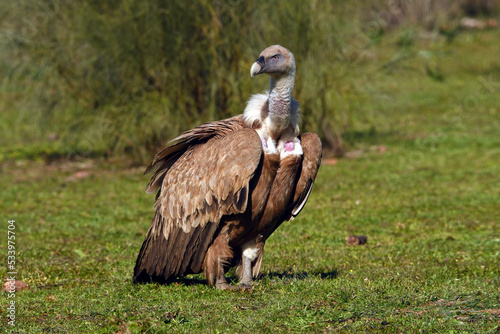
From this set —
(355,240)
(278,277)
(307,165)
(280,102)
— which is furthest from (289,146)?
(355,240)

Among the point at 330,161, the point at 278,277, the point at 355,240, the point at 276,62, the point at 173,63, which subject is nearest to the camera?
the point at 276,62

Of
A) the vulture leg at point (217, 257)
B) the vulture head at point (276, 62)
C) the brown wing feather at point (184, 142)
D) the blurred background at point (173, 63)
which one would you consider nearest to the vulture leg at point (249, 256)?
the vulture leg at point (217, 257)

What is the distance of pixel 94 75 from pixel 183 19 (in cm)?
242

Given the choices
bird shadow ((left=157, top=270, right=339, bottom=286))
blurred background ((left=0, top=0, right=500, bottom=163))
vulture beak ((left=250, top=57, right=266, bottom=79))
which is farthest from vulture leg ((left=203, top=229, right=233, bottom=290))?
blurred background ((left=0, top=0, right=500, bottom=163))

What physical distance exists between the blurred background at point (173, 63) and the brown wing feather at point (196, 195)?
7336 millimetres

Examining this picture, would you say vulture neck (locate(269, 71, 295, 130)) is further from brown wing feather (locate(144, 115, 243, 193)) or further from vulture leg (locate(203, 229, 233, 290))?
vulture leg (locate(203, 229, 233, 290))

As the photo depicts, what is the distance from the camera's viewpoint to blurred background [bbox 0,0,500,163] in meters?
13.8

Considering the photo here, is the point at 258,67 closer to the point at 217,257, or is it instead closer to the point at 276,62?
the point at 276,62

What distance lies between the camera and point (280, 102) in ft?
20.1

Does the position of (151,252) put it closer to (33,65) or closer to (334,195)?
(334,195)

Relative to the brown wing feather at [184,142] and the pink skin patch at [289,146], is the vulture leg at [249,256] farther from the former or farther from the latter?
the brown wing feather at [184,142]

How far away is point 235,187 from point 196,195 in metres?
0.49

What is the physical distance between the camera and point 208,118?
14102 millimetres

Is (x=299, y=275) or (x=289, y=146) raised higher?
(x=289, y=146)
